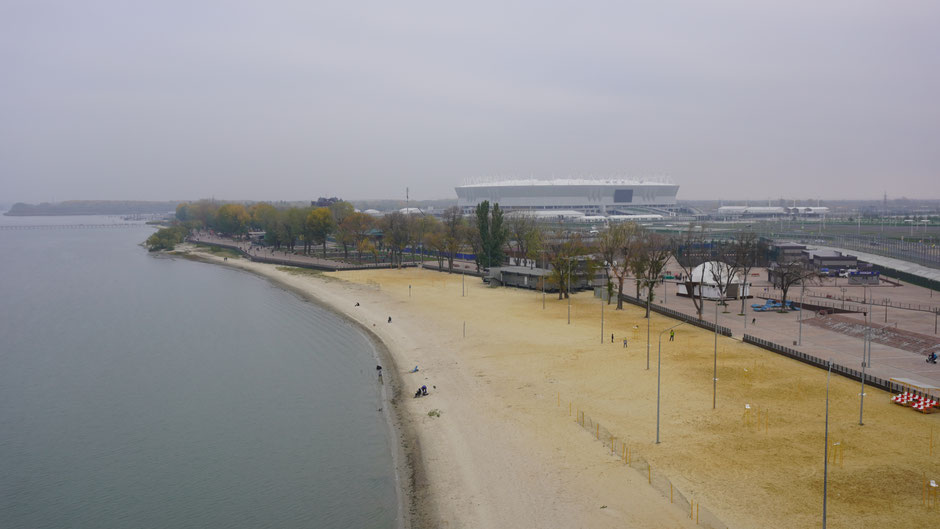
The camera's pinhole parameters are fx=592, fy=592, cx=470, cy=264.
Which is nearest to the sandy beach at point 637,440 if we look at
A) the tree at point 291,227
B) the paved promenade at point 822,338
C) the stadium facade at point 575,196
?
the paved promenade at point 822,338

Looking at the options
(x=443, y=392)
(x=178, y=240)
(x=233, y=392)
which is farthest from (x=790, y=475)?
(x=178, y=240)

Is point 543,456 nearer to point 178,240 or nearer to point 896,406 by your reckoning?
point 896,406

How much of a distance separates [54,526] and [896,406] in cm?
2685

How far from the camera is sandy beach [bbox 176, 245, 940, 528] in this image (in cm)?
1469

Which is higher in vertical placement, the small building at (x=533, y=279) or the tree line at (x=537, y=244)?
the tree line at (x=537, y=244)

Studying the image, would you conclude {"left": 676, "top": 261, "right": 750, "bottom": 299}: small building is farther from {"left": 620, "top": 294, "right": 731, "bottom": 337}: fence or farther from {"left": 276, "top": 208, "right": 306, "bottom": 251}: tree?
{"left": 276, "top": 208, "right": 306, "bottom": 251}: tree

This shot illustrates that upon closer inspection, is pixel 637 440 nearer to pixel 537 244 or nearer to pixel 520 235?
pixel 537 244

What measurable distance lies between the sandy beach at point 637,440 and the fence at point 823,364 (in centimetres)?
51

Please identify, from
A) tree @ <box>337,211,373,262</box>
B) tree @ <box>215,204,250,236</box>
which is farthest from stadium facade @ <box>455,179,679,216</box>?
tree @ <box>337,211,373,262</box>

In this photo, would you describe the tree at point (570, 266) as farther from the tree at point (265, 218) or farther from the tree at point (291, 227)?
the tree at point (265, 218)

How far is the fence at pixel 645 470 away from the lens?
45.9ft

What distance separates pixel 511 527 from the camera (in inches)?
562

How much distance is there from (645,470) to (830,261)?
53.9 meters

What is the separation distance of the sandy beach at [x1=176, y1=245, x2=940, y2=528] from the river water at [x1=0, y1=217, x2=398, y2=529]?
2.12 meters
